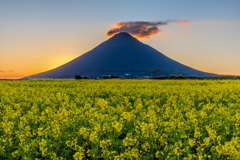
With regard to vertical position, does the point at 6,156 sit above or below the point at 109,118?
below

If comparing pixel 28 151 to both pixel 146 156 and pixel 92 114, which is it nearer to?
pixel 146 156

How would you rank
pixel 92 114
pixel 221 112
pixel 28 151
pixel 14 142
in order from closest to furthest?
pixel 28 151, pixel 14 142, pixel 92 114, pixel 221 112

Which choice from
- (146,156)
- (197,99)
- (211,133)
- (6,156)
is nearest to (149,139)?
(146,156)

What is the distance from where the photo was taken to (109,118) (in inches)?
330

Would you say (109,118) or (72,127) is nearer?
(72,127)

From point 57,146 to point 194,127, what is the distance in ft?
13.5

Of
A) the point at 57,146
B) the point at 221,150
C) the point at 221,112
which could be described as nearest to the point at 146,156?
the point at 221,150

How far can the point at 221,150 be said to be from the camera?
17.6 feet

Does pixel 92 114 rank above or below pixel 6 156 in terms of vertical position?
above

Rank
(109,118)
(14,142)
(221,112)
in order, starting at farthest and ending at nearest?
(221,112) → (109,118) → (14,142)

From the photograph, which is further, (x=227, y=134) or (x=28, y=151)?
(x=227, y=134)

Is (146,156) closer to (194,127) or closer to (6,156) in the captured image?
(194,127)

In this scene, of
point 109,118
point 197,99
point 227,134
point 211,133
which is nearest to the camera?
point 211,133

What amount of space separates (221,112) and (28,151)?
745cm
